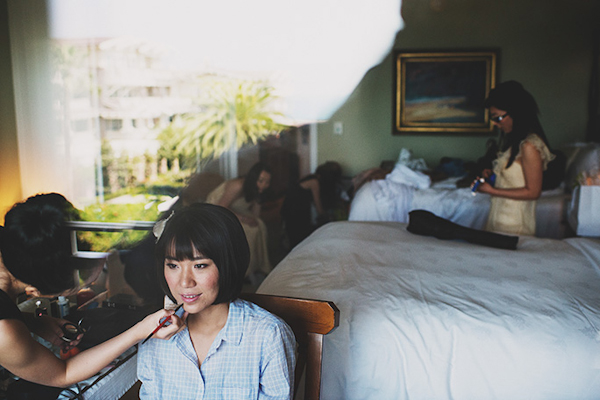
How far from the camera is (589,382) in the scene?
1.19 m

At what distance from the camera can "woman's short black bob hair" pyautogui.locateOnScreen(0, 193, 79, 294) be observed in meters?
0.76

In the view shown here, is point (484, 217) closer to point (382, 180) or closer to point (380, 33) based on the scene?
point (382, 180)

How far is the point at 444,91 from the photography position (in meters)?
4.52

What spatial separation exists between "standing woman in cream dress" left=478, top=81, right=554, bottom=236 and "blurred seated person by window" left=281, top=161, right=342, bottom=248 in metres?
1.72

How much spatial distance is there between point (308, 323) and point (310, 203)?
2910 mm

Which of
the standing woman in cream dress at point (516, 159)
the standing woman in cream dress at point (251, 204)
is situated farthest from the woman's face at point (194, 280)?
the standing woman in cream dress at point (251, 204)

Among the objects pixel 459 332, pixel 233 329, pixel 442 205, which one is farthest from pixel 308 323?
pixel 442 205

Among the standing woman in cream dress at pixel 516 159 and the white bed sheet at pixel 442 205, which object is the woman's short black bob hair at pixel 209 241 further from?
the white bed sheet at pixel 442 205

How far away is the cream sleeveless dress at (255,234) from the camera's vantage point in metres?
2.85

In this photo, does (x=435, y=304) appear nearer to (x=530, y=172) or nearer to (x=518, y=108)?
(x=530, y=172)

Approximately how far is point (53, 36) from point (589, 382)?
7.00ft


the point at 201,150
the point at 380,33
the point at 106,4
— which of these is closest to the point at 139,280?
the point at 106,4

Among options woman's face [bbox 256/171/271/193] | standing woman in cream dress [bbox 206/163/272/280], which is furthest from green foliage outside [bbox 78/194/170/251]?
woman's face [bbox 256/171/271/193]

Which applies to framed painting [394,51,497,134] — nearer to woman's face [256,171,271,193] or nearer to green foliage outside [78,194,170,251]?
woman's face [256,171,271,193]
